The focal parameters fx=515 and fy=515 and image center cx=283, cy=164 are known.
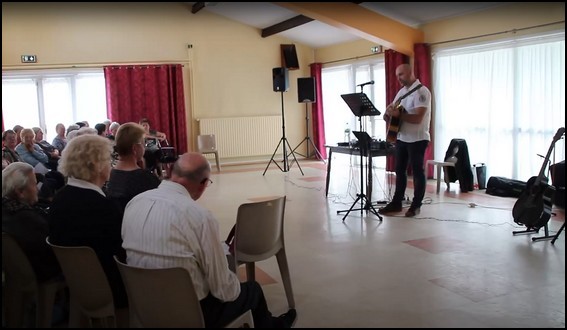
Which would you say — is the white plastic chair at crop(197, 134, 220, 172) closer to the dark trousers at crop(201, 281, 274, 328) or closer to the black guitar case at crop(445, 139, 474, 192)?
the black guitar case at crop(445, 139, 474, 192)

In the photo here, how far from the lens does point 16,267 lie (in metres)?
2.30

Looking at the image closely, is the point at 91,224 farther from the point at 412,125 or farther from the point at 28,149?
the point at 28,149

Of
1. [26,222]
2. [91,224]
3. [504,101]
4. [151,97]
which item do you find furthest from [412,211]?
[151,97]

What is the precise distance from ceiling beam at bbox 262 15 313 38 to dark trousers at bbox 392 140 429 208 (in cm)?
396

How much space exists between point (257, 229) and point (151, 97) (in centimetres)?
726

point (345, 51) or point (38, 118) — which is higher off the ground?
point (345, 51)

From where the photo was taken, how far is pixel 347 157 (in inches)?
393

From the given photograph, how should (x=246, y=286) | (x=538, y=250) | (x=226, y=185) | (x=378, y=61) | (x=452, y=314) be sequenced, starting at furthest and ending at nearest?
1. (x=378, y=61)
2. (x=226, y=185)
3. (x=538, y=250)
4. (x=452, y=314)
5. (x=246, y=286)

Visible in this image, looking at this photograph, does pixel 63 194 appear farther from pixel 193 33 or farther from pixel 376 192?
pixel 193 33

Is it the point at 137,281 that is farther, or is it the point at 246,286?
the point at 246,286

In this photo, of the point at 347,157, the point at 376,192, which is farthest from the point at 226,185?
the point at 347,157

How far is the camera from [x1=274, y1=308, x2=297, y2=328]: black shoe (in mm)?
2537

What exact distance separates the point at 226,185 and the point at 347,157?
3.17m

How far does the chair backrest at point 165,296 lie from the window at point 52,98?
26.6 feet
